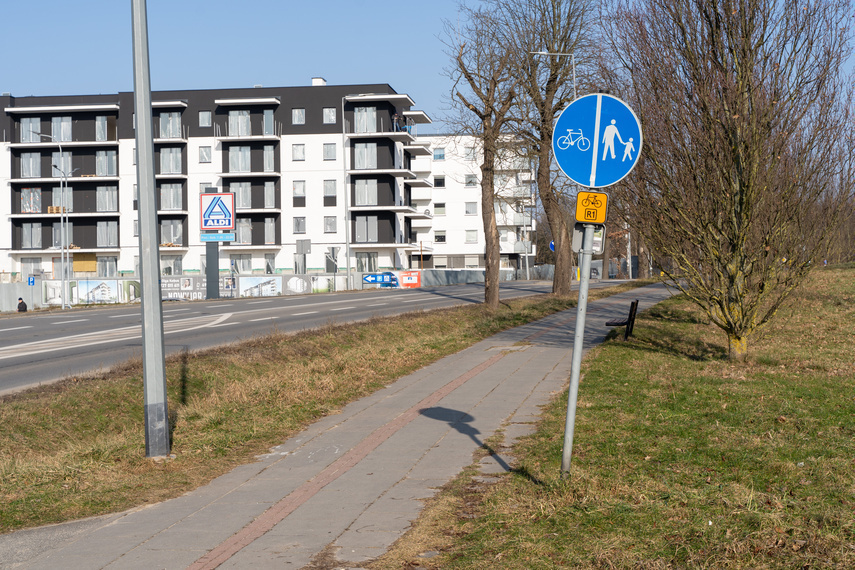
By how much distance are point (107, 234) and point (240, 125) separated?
15.9 meters

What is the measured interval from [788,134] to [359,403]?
704 centimetres

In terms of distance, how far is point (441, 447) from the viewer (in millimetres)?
7930

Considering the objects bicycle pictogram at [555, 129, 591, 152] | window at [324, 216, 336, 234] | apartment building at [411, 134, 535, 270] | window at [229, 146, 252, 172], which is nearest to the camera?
bicycle pictogram at [555, 129, 591, 152]

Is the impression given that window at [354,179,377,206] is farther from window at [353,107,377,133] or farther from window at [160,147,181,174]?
window at [160,147,181,174]

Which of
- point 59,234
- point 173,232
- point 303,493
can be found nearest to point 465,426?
point 303,493

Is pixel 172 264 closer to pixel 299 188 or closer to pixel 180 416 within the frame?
pixel 299 188

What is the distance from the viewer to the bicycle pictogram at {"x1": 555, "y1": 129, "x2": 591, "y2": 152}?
628cm

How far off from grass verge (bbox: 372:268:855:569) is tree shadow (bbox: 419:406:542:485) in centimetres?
6

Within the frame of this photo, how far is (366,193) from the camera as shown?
74125 mm

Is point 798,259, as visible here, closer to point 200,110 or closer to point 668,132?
point 668,132

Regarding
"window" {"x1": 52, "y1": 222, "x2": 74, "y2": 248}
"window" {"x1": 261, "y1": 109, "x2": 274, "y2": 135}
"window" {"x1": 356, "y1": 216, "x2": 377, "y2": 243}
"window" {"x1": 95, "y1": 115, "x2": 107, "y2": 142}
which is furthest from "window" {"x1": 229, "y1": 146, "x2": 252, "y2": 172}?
"window" {"x1": 52, "y1": 222, "x2": 74, "y2": 248}

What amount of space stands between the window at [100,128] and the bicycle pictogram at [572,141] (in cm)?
7526

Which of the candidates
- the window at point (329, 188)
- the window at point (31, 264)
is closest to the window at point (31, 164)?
the window at point (31, 264)

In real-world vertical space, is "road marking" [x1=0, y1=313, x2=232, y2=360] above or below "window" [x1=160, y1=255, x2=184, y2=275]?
below
